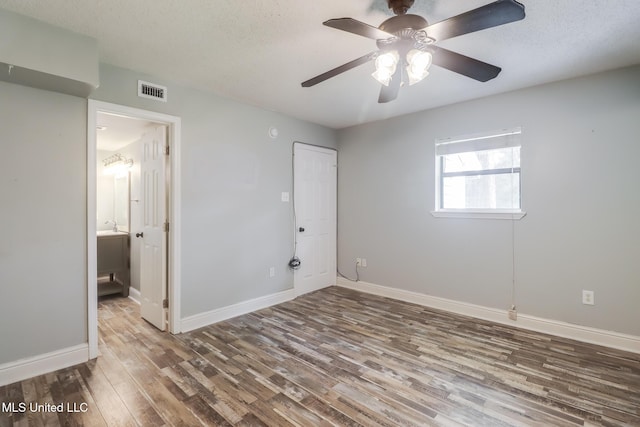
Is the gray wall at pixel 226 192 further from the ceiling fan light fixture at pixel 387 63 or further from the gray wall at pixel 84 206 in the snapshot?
the ceiling fan light fixture at pixel 387 63

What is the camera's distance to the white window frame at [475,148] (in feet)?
10.4

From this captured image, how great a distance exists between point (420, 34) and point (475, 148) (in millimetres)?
2207

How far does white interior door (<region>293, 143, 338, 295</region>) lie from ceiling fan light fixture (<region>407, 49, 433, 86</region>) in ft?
8.31

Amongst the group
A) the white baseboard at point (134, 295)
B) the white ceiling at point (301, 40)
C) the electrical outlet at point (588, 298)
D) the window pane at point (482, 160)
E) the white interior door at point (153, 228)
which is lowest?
the white baseboard at point (134, 295)

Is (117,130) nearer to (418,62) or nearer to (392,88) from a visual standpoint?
(392,88)

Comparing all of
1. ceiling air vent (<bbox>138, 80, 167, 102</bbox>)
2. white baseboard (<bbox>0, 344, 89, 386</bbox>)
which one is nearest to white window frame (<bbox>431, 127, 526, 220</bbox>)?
ceiling air vent (<bbox>138, 80, 167, 102</bbox>)

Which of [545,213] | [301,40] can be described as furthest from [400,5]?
[545,213]

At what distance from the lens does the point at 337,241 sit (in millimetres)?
4777

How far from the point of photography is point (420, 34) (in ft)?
5.28

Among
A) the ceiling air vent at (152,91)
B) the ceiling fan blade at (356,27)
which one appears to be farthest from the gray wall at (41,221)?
the ceiling fan blade at (356,27)

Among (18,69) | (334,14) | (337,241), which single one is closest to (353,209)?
(337,241)

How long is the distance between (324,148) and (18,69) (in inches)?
131

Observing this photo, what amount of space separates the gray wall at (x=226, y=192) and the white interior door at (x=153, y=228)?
21cm

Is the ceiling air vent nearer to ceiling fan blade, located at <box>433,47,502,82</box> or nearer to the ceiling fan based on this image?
the ceiling fan
